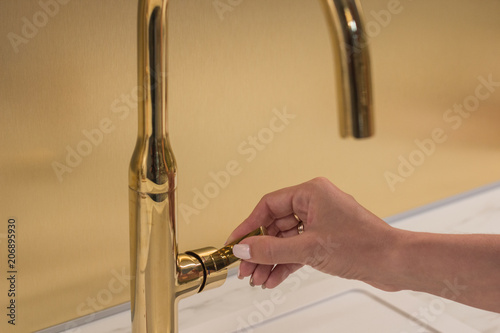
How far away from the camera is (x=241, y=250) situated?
1.94 ft

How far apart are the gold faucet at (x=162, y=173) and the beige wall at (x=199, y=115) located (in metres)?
0.16

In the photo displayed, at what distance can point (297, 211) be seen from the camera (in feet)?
2.19

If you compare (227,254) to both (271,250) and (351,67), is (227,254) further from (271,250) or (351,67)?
(351,67)

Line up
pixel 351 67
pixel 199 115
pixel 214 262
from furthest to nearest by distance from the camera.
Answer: pixel 199 115, pixel 214 262, pixel 351 67

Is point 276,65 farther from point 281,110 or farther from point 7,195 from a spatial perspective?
point 7,195

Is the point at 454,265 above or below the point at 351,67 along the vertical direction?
below

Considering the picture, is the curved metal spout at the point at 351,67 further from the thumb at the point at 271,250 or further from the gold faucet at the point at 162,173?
the thumb at the point at 271,250

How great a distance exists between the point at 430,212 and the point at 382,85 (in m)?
0.24

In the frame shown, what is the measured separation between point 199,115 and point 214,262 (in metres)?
0.22

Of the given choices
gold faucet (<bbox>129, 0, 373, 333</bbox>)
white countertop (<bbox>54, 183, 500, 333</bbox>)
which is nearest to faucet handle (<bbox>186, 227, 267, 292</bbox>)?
gold faucet (<bbox>129, 0, 373, 333</bbox>)

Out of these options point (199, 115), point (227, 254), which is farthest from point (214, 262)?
point (199, 115)

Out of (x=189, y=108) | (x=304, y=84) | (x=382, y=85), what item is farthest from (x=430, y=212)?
(x=189, y=108)

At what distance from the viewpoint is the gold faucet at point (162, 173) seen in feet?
1.37

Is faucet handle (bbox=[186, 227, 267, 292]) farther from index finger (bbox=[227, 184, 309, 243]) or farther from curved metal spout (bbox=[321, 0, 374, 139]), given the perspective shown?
curved metal spout (bbox=[321, 0, 374, 139])
